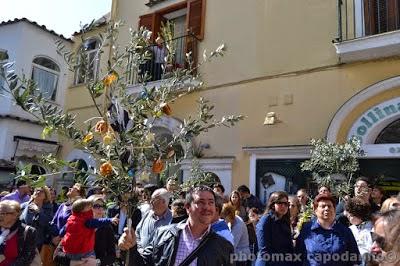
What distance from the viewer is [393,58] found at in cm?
743

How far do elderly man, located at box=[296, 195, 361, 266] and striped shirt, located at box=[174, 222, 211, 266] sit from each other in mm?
1322

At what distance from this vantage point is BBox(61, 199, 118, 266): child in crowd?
5188mm

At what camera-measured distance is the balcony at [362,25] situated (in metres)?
7.53

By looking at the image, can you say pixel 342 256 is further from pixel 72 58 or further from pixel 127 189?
pixel 72 58

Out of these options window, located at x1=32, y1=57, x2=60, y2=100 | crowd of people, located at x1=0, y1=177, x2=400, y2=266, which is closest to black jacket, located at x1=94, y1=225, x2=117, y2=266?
crowd of people, located at x1=0, y1=177, x2=400, y2=266

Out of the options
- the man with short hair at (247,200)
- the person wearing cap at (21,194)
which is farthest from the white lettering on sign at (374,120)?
the person wearing cap at (21,194)

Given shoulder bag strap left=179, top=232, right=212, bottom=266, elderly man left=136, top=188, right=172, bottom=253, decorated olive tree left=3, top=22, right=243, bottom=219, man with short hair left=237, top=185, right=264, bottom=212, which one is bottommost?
shoulder bag strap left=179, top=232, right=212, bottom=266

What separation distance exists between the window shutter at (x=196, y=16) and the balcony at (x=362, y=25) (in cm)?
363

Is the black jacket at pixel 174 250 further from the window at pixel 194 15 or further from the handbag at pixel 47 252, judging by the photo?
the window at pixel 194 15

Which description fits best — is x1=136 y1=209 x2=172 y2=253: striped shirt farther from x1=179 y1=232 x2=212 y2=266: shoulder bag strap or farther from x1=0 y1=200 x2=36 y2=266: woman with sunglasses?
x1=179 y1=232 x2=212 y2=266: shoulder bag strap

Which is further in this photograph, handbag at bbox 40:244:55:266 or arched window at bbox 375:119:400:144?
arched window at bbox 375:119:400:144

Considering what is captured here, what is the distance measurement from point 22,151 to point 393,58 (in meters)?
11.1

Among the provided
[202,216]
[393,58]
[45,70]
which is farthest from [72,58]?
[45,70]

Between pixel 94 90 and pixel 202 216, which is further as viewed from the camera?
pixel 202 216
